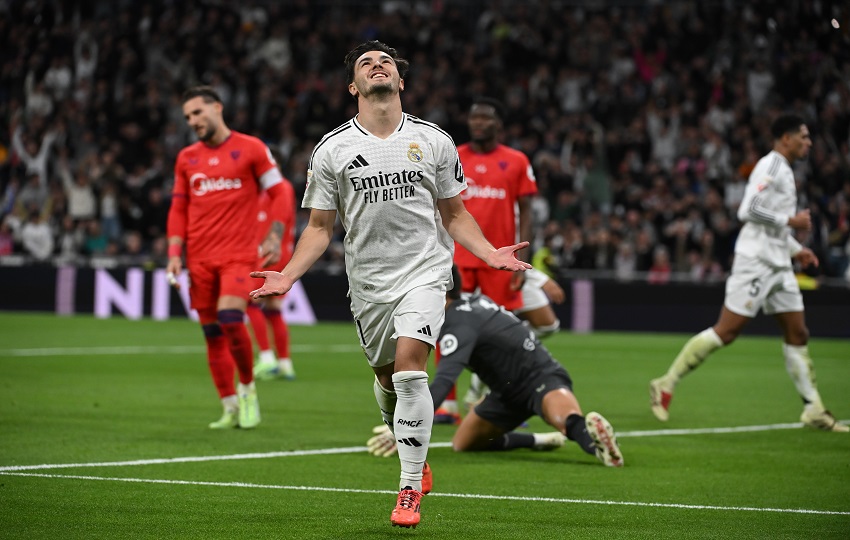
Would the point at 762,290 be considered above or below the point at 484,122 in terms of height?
below

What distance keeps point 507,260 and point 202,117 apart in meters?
4.77

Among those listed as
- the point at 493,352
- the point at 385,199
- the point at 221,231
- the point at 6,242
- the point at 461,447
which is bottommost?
the point at 6,242

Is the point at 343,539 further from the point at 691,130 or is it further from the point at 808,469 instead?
the point at 691,130

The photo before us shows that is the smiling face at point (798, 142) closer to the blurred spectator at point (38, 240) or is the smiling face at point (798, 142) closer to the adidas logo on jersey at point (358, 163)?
the adidas logo on jersey at point (358, 163)

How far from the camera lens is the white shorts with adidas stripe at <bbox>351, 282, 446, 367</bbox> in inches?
269

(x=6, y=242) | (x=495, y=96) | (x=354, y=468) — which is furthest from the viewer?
(x=495, y=96)

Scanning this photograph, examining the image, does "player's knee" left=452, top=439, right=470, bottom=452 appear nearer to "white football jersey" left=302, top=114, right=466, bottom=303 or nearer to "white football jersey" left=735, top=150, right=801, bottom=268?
"white football jersey" left=302, top=114, right=466, bottom=303

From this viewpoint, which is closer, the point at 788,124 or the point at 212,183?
the point at 212,183

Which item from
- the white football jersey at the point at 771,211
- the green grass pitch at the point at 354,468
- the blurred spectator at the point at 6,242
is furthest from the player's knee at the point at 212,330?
the blurred spectator at the point at 6,242

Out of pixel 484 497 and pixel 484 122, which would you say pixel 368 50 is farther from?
pixel 484 122

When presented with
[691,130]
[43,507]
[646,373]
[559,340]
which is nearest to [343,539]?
[43,507]

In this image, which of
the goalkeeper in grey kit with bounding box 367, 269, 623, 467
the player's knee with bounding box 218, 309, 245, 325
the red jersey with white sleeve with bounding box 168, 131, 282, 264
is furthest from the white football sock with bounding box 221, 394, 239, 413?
the goalkeeper in grey kit with bounding box 367, 269, 623, 467

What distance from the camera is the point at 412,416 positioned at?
22.4ft

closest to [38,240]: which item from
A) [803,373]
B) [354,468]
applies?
[803,373]
